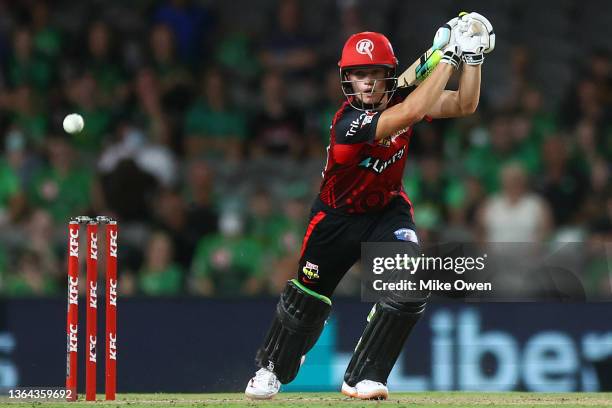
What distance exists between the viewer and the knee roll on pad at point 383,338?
7.38 metres

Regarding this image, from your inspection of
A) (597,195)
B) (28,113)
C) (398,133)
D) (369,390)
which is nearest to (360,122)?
(398,133)

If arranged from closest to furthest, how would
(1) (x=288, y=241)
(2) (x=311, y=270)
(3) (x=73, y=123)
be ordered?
(2) (x=311, y=270) → (3) (x=73, y=123) → (1) (x=288, y=241)

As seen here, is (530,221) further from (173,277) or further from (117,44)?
(117,44)

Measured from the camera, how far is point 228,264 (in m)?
10.6

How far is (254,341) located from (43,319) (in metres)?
1.47

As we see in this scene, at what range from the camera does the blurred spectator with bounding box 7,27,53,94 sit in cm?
1238

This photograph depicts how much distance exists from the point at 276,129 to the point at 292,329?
4614mm

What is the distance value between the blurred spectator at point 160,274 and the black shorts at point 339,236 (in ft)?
9.83

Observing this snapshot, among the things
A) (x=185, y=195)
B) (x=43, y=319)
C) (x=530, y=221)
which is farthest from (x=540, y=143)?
(x=43, y=319)

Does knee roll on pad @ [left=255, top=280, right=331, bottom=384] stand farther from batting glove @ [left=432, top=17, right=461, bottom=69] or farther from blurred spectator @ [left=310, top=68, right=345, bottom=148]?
blurred spectator @ [left=310, top=68, right=345, bottom=148]

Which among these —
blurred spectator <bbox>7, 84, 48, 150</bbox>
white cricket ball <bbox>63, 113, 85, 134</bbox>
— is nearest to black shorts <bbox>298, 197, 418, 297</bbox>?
white cricket ball <bbox>63, 113, 85, 134</bbox>

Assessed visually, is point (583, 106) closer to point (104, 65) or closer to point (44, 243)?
point (104, 65)

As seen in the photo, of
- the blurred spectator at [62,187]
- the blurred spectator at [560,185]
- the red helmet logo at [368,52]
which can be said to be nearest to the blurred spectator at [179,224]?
the blurred spectator at [62,187]

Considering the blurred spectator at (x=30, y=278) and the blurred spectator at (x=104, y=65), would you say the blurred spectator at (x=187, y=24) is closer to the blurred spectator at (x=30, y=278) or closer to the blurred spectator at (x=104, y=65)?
the blurred spectator at (x=104, y=65)
